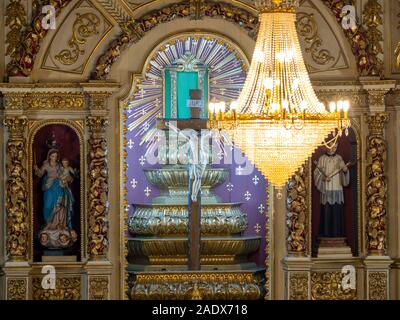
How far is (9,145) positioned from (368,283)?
17.8 feet

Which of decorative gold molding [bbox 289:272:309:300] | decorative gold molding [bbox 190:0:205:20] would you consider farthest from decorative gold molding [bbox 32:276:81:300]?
decorative gold molding [bbox 190:0:205:20]

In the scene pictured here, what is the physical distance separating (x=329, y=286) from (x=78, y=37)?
5006 millimetres

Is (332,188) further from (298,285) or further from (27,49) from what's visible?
(27,49)

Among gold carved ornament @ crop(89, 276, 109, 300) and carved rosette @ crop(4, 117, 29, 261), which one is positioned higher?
carved rosette @ crop(4, 117, 29, 261)

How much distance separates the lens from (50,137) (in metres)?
21.8

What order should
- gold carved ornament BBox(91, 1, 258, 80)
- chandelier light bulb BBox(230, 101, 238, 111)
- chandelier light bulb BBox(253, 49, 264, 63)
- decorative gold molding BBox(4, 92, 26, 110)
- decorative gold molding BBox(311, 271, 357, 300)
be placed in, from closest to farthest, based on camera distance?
chandelier light bulb BBox(230, 101, 238, 111), chandelier light bulb BBox(253, 49, 264, 63), decorative gold molding BBox(4, 92, 26, 110), gold carved ornament BBox(91, 1, 258, 80), decorative gold molding BBox(311, 271, 357, 300)

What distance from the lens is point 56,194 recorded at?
71.4 ft

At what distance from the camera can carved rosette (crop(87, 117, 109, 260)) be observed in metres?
21.6

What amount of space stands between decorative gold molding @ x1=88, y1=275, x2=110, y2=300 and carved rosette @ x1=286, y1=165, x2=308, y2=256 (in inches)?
104

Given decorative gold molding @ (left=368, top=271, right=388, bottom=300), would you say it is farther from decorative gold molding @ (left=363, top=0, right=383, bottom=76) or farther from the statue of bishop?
decorative gold molding @ (left=363, top=0, right=383, bottom=76)

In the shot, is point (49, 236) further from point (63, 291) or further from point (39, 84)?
point (39, 84)

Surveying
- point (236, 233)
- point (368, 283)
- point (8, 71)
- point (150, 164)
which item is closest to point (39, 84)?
point (8, 71)

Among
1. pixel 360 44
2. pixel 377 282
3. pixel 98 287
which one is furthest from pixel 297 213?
pixel 98 287

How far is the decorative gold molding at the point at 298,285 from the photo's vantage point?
71.2ft
